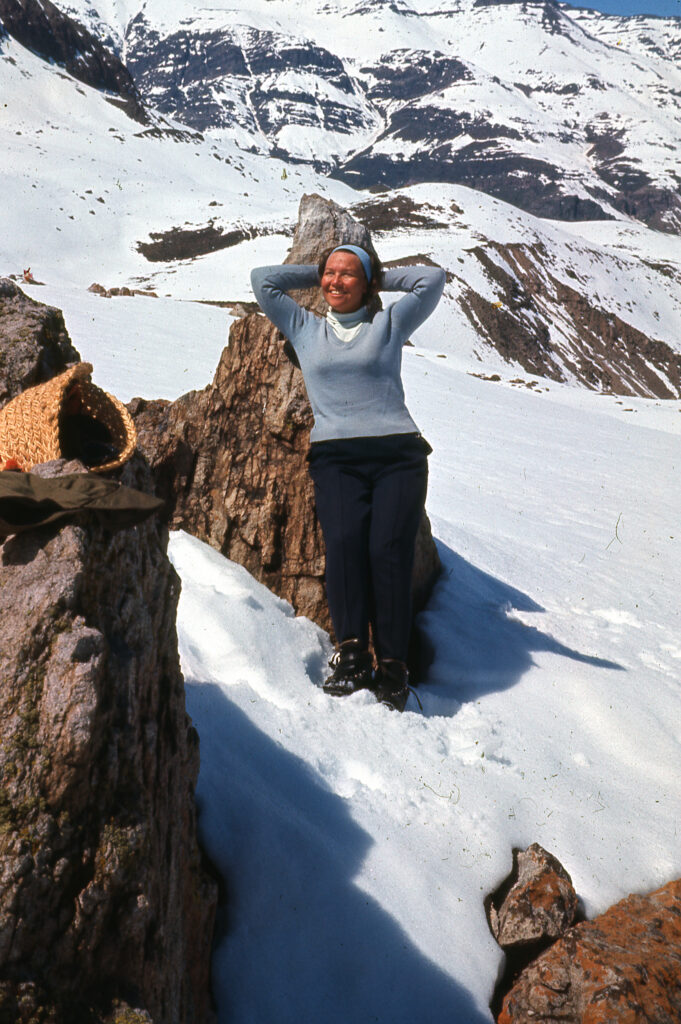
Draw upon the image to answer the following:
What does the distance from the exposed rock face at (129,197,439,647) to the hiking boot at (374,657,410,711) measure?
0.67 metres

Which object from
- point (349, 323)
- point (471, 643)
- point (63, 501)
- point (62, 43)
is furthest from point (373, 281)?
point (62, 43)

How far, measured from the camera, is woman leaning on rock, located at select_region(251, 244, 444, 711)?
3262 millimetres

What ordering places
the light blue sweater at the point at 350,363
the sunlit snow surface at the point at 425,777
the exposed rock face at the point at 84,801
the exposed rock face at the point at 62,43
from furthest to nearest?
the exposed rock face at the point at 62,43 < the light blue sweater at the point at 350,363 < the sunlit snow surface at the point at 425,777 < the exposed rock face at the point at 84,801

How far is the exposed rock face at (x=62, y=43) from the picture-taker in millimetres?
71562

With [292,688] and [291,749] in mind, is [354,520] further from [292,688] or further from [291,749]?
[291,749]

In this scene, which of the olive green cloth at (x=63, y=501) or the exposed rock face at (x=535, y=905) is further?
the exposed rock face at (x=535, y=905)

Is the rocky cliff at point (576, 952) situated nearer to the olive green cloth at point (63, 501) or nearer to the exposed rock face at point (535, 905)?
the exposed rock face at point (535, 905)

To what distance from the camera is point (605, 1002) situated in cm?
206

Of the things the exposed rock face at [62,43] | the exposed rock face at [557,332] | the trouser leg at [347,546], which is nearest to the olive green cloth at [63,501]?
the trouser leg at [347,546]

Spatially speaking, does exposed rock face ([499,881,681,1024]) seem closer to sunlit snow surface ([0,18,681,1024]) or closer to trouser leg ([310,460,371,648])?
sunlit snow surface ([0,18,681,1024])

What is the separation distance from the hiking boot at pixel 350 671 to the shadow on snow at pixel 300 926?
71 cm

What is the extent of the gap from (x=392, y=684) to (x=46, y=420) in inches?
77.2

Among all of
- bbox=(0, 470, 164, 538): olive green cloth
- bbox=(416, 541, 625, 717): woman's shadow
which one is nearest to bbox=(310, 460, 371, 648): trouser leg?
bbox=(416, 541, 625, 717): woman's shadow

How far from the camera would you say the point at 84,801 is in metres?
1.43
